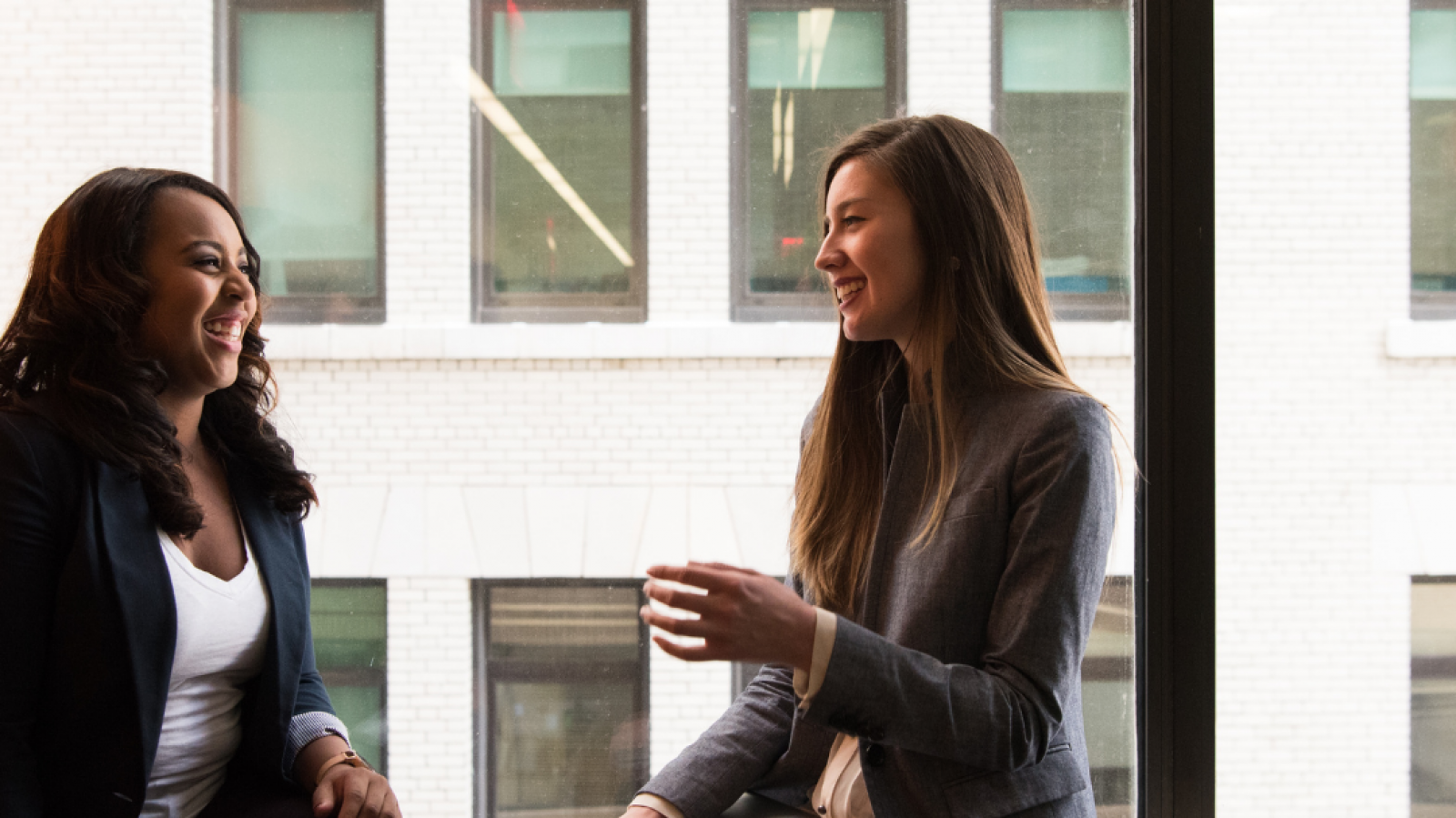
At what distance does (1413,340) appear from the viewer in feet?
6.93

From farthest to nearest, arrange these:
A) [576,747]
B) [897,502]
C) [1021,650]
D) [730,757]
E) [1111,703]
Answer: [576,747] < [1111,703] < [730,757] < [897,502] < [1021,650]

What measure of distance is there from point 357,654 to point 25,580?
994mm

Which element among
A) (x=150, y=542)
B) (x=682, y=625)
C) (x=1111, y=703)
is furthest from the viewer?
(x=1111, y=703)

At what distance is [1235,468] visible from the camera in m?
2.08

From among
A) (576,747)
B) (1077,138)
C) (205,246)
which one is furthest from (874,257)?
(576,747)

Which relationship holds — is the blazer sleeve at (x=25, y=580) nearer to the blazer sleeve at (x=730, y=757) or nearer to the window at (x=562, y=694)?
the blazer sleeve at (x=730, y=757)

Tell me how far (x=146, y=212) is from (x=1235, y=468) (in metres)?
2.10

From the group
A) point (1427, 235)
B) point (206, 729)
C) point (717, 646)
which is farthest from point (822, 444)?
point (1427, 235)

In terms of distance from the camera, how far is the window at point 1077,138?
2.06 meters

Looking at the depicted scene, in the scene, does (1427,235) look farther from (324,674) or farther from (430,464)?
(324,674)

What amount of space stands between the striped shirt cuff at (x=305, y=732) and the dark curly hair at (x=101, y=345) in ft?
1.27

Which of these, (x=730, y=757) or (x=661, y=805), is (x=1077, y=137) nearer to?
(x=730, y=757)

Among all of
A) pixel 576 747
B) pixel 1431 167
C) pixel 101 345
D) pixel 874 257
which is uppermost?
pixel 1431 167

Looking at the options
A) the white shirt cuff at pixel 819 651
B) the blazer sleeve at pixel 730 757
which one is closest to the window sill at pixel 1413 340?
the blazer sleeve at pixel 730 757
